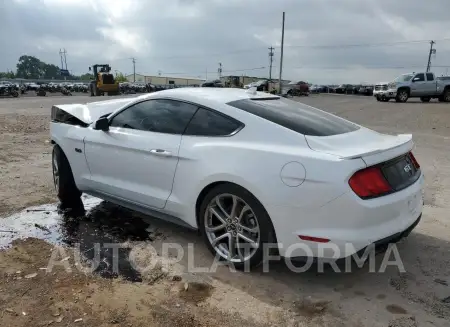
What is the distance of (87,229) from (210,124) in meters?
1.88

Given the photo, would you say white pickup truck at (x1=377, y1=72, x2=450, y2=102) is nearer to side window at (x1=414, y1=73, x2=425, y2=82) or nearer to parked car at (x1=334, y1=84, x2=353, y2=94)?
side window at (x1=414, y1=73, x2=425, y2=82)

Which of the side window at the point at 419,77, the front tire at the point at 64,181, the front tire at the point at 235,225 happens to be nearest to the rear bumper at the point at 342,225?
the front tire at the point at 235,225

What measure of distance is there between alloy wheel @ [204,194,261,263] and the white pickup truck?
88.1ft

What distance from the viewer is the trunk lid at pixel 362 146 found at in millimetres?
3041

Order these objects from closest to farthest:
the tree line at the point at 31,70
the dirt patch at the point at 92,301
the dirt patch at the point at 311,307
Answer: the dirt patch at the point at 92,301 → the dirt patch at the point at 311,307 → the tree line at the point at 31,70

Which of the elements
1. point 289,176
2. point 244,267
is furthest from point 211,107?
point 244,267

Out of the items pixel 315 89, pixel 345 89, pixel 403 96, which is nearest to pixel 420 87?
pixel 403 96

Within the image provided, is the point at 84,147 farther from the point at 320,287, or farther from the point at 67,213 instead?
the point at 320,287

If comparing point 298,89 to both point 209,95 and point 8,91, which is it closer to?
point 8,91

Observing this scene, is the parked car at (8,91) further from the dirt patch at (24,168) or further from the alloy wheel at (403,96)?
the alloy wheel at (403,96)

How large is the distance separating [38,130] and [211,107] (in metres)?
9.81

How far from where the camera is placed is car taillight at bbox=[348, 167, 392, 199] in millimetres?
2900

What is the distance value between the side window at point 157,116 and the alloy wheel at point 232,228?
0.81 meters

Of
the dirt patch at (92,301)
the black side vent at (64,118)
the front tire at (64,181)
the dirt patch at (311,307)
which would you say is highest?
the black side vent at (64,118)
